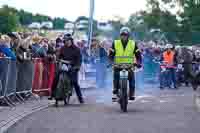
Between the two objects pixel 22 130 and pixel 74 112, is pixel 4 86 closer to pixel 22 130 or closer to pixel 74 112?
pixel 74 112

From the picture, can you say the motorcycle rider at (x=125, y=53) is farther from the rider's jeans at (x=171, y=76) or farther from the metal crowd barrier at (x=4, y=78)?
the rider's jeans at (x=171, y=76)

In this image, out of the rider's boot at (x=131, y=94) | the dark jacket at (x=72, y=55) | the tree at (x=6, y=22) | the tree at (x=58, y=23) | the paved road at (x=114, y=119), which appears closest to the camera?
the paved road at (x=114, y=119)

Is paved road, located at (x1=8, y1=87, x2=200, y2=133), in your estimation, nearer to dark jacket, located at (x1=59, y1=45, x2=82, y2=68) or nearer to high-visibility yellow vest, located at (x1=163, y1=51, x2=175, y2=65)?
dark jacket, located at (x1=59, y1=45, x2=82, y2=68)

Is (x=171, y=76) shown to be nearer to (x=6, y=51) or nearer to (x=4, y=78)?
(x=6, y=51)

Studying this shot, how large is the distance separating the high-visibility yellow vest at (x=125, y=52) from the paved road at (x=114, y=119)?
1156mm

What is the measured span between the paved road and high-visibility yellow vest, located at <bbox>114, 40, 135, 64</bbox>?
1156 mm

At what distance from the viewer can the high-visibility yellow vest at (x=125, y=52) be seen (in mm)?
18922

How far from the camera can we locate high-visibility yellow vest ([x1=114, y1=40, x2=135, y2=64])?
62.1 feet

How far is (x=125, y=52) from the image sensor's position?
1895 centimetres

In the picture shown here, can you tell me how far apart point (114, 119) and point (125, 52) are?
2968 millimetres

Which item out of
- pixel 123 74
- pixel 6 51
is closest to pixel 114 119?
pixel 123 74

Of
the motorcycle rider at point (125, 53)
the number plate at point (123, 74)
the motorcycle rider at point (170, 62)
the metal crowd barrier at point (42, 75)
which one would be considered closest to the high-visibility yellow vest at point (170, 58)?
the motorcycle rider at point (170, 62)

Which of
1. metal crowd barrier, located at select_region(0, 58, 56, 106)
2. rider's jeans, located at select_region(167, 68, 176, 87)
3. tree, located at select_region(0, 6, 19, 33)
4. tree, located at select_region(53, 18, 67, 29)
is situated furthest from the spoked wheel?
tree, located at select_region(53, 18, 67, 29)

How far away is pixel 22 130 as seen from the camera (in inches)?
559
